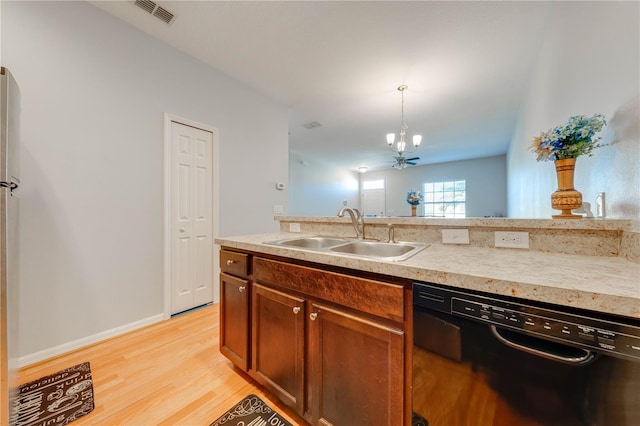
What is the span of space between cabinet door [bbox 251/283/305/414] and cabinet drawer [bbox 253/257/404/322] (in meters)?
0.08

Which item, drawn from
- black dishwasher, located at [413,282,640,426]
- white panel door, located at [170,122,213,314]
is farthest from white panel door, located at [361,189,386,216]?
black dishwasher, located at [413,282,640,426]

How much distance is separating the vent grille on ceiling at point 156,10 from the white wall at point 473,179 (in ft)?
24.8

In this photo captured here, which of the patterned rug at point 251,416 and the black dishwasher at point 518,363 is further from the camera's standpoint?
the patterned rug at point 251,416

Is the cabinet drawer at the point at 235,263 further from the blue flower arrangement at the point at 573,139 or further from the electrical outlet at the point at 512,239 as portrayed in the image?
the blue flower arrangement at the point at 573,139

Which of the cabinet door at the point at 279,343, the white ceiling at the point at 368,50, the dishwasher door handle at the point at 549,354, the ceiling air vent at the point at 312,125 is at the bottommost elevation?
the cabinet door at the point at 279,343

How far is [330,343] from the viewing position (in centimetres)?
105

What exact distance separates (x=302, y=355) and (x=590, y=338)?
39.3 inches

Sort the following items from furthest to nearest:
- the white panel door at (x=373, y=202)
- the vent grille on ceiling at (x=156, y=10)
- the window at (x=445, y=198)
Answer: the white panel door at (x=373, y=202) < the window at (x=445, y=198) < the vent grille on ceiling at (x=156, y=10)

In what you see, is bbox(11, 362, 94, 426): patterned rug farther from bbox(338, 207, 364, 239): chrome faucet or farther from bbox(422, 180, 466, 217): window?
bbox(422, 180, 466, 217): window

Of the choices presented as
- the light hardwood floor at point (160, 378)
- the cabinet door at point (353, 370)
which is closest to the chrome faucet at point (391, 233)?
the cabinet door at point (353, 370)

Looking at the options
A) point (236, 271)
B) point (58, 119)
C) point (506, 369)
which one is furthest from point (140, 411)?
point (58, 119)

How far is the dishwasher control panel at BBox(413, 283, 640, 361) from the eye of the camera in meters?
0.56

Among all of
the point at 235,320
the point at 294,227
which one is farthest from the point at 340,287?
the point at 294,227

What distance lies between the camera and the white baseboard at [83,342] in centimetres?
164
